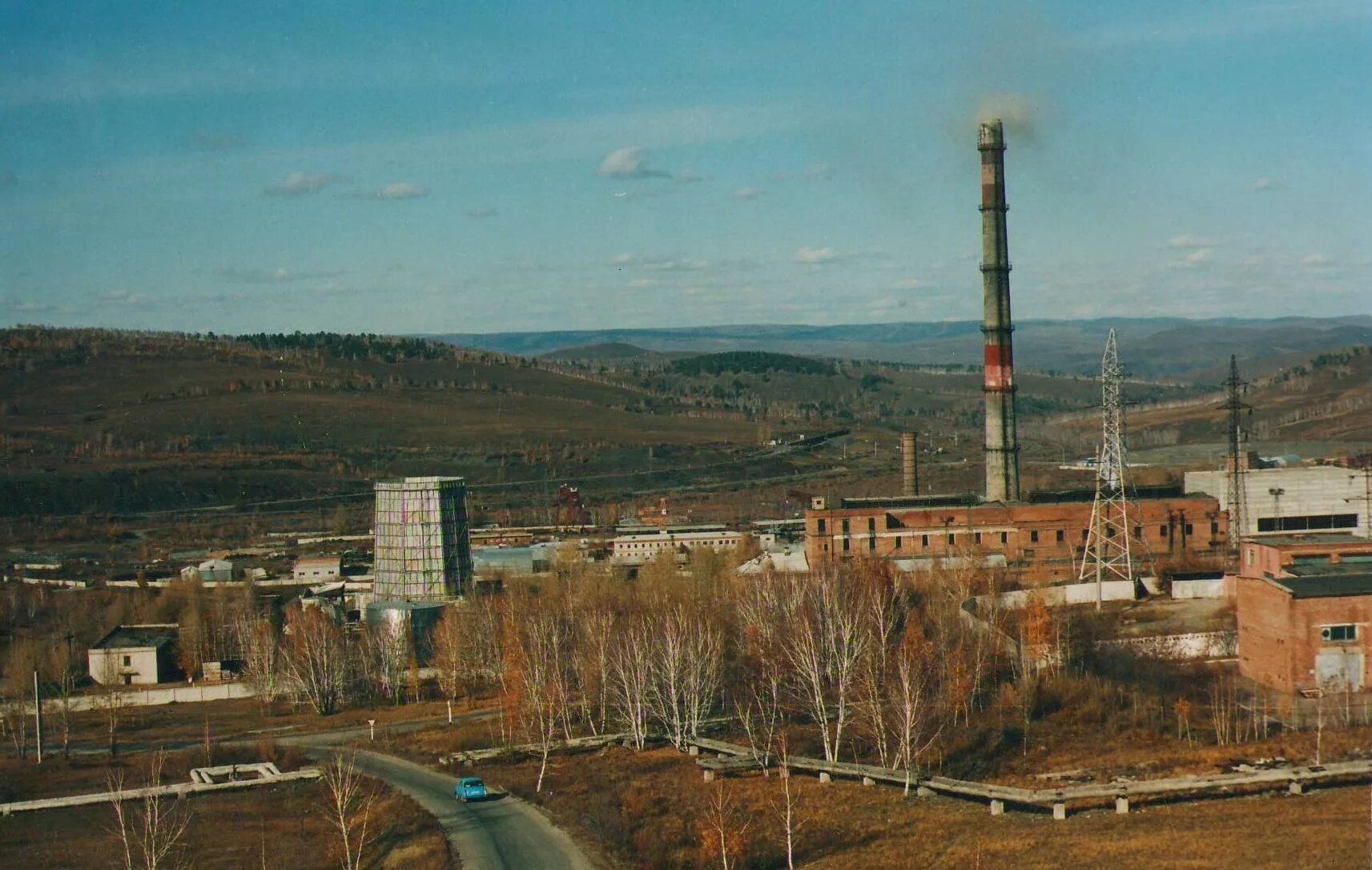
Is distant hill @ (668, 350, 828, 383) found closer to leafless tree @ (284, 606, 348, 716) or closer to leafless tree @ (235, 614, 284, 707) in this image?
leafless tree @ (235, 614, 284, 707)

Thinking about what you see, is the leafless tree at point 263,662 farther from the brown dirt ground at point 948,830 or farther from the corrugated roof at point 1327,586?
the corrugated roof at point 1327,586

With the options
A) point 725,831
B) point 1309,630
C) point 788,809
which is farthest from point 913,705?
point 1309,630

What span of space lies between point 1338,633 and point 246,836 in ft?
56.6

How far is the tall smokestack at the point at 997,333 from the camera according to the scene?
4334 cm

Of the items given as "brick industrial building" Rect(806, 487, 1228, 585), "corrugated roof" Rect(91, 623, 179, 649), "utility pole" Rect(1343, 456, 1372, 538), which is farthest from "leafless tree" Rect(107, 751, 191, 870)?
"utility pole" Rect(1343, 456, 1372, 538)

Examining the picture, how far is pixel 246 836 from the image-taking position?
69.4 ft

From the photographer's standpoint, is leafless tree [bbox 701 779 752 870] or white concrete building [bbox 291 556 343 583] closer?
leafless tree [bbox 701 779 752 870]

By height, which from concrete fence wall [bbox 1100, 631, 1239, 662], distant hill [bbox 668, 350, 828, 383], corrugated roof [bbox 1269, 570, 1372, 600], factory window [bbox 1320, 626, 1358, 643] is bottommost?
concrete fence wall [bbox 1100, 631, 1239, 662]

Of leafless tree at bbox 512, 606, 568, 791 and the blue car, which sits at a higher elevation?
leafless tree at bbox 512, 606, 568, 791

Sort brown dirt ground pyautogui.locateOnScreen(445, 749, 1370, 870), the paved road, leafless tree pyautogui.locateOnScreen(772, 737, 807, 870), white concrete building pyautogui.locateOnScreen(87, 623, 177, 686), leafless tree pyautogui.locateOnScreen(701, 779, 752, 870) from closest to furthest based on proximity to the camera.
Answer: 1. brown dirt ground pyautogui.locateOnScreen(445, 749, 1370, 870)
2. leafless tree pyautogui.locateOnScreen(772, 737, 807, 870)
3. leafless tree pyautogui.locateOnScreen(701, 779, 752, 870)
4. the paved road
5. white concrete building pyautogui.locateOnScreen(87, 623, 177, 686)

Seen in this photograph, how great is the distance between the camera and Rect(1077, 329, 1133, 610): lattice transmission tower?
3559cm

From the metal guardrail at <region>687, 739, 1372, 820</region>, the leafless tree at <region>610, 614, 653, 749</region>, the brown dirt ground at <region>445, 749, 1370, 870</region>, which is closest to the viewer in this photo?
the brown dirt ground at <region>445, 749, 1370, 870</region>

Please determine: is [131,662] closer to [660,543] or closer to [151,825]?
[151,825]

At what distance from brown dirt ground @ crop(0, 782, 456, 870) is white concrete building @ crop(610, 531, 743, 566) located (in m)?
25.9
